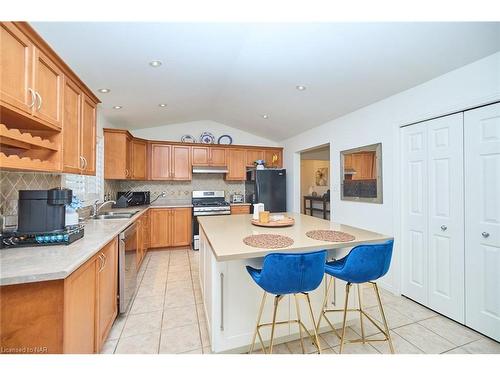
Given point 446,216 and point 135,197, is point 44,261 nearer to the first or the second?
A: point 446,216

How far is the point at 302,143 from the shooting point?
14.8 feet

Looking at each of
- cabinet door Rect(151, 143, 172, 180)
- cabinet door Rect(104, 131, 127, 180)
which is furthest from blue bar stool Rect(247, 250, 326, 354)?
cabinet door Rect(151, 143, 172, 180)

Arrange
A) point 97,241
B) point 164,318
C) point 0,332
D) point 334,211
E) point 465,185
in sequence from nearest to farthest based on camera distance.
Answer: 1. point 0,332
2. point 97,241
3. point 465,185
4. point 164,318
5. point 334,211

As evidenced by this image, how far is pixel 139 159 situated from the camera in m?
4.36

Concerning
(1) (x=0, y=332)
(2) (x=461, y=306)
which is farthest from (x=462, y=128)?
(1) (x=0, y=332)

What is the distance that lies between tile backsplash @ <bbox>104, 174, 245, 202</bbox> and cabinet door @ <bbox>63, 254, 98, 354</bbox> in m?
3.49

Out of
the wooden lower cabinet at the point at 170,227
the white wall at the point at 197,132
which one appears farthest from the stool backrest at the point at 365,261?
the white wall at the point at 197,132

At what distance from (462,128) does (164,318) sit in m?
3.24

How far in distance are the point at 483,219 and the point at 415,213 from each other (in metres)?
0.58

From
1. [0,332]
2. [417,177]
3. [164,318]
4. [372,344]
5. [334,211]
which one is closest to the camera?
[0,332]

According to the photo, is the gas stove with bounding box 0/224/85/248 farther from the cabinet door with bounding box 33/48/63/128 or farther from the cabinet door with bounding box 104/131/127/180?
the cabinet door with bounding box 104/131/127/180

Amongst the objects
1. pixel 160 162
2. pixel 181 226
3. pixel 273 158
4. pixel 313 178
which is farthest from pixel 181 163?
pixel 313 178

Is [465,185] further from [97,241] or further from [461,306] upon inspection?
[97,241]

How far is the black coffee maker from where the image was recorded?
142 cm
